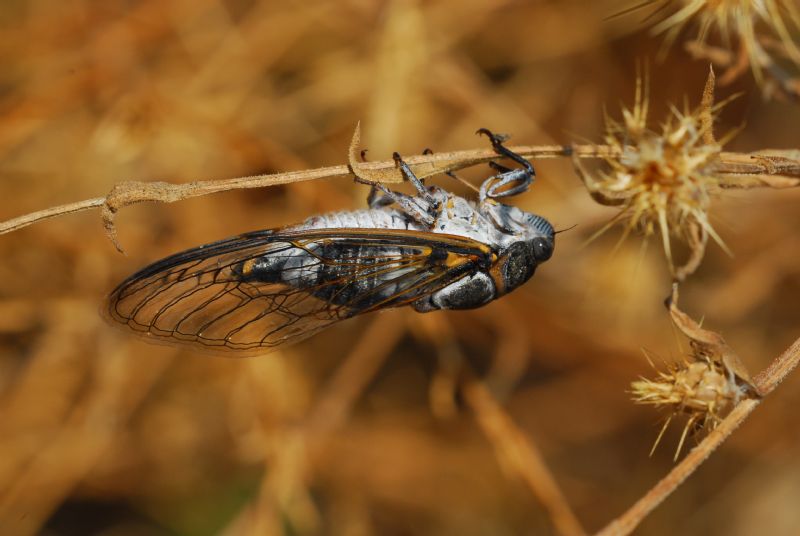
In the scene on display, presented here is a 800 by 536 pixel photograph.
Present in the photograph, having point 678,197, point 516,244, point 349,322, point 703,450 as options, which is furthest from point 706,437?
point 349,322

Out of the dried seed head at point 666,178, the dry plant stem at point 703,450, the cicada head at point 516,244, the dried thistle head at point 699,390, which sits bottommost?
the dry plant stem at point 703,450

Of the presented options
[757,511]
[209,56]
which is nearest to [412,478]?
[757,511]

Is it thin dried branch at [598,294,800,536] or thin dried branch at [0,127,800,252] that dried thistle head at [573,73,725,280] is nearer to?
thin dried branch at [0,127,800,252]

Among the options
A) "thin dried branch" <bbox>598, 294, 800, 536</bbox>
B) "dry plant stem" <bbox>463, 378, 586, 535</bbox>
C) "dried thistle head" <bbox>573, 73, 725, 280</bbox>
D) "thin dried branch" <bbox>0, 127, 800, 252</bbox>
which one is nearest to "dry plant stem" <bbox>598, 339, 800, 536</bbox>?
"thin dried branch" <bbox>598, 294, 800, 536</bbox>

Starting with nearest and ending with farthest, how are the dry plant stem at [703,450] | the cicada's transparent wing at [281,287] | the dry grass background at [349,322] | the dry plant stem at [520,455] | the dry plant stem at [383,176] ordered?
the dry plant stem at [703,450], the dry plant stem at [383,176], the cicada's transparent wing at [281,287], the dry plant stem at [520,455], the dry grass background at [349,322]

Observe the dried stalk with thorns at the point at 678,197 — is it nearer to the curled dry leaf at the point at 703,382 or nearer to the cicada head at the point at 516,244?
the curled dry leaf at the point at 703,382

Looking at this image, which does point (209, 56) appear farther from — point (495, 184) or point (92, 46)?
point (495, 184)

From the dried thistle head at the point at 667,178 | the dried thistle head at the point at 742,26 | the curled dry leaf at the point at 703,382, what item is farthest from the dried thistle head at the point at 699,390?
the dried thistle head at the point at 742,26
